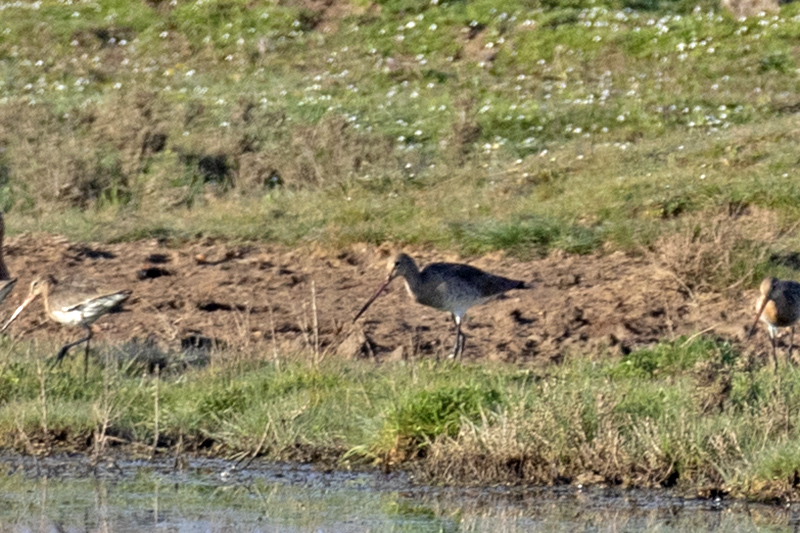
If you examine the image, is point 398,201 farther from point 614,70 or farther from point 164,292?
point 614,70

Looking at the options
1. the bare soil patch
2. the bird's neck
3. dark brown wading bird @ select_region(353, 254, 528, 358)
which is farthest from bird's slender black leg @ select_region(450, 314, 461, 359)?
the bird's neck

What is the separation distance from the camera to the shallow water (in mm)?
6766

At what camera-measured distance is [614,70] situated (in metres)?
23.8

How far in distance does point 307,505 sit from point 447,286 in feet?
12.4

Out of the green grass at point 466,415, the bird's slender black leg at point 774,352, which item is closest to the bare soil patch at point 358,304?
the bird's slender black leg at point 774,352

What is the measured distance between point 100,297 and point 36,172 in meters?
7.09

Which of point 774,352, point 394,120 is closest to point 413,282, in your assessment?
point 774,352

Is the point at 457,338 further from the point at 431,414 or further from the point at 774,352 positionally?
the point at 431,414

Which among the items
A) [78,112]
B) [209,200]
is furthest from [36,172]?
[78,112]

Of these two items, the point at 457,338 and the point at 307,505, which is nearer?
the point at 307,505

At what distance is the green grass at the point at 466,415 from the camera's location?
7.50 meters

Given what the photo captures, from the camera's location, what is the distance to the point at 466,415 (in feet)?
26.3

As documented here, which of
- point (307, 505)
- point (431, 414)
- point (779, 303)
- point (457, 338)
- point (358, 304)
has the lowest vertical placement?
point (358, 304)

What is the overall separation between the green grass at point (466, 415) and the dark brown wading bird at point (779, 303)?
2.78ft
